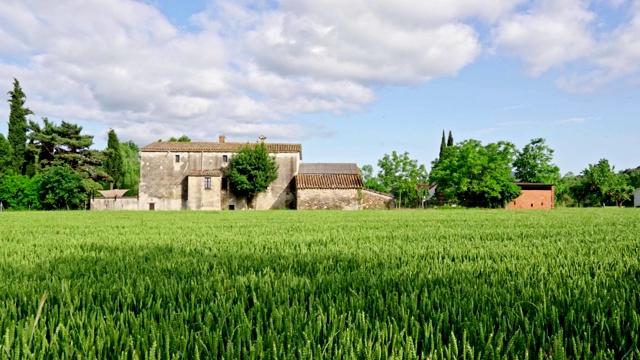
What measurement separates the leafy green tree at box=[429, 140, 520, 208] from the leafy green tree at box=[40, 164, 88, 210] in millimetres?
34230

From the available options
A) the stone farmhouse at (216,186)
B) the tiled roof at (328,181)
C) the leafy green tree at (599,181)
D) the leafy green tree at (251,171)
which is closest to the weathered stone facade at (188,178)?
the stone farmhouse at (216,186)

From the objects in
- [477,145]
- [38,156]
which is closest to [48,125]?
[38,156]

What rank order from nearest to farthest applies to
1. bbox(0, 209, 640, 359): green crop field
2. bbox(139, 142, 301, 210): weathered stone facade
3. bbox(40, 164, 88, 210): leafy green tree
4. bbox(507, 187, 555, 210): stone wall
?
bbox(0, 209, 640, 359): green crop field, bbox(40, 164, 88, 210): leafy green tree, bbox(139, 142, 301, 210): weathered stone facade, bbox(507, 187, 555, 210): stone wall

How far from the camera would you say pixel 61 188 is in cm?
3584

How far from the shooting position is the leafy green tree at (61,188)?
35.8 m

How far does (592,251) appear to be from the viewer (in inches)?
177

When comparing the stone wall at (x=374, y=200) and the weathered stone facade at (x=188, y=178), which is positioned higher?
the weathered stone facade at (x=188, y=178)

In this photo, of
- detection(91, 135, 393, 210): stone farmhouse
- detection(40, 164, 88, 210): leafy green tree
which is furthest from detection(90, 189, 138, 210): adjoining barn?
detection(40, 164, 88, 210): leafy green tree

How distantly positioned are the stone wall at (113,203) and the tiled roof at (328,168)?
16.7m

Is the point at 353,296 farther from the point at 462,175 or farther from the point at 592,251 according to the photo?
the point at 462,175

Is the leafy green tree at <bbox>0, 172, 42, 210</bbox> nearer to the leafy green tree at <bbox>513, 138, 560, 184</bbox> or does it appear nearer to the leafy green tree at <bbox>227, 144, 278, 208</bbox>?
the leafy green tree at <bbox>227, 144, 278, 208</bbox>

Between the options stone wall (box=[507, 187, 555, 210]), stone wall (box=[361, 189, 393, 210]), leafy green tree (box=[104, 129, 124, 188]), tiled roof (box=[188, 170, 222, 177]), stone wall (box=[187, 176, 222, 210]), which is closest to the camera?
stone wall (box=[361, 189, 393, 210])

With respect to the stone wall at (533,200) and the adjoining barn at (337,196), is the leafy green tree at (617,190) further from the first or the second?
the adjoining barn at (337,196)

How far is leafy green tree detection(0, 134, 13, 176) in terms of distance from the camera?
3939 cm
